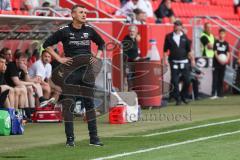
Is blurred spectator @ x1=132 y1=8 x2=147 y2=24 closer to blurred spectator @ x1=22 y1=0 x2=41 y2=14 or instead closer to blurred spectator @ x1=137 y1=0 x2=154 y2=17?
blurred spectator @ x1=137 y1=0 x2=154 y2=17

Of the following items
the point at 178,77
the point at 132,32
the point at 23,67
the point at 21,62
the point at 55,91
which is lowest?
the point at 55,91

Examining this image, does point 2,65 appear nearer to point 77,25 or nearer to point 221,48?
point 77,25

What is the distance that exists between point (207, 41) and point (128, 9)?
250cm

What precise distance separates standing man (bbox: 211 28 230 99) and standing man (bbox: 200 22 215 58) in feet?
0.71

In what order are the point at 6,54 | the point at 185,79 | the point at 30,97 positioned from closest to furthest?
the point at 6,54
the point at 30,97
the point at 185,79

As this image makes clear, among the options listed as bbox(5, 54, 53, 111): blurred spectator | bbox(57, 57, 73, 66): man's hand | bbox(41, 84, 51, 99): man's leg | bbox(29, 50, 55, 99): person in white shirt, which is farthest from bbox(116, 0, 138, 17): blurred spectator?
bbox(57, 57, 73, 66): man's hand

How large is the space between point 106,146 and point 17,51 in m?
6.52

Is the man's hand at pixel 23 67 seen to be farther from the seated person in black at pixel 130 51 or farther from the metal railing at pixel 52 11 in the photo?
the seated person in black at pixel 130 51

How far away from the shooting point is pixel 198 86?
24625 mm

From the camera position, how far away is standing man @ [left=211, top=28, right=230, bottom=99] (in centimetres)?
2488

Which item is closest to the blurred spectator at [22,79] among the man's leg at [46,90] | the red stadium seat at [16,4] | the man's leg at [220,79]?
the man's leg at [46,90]

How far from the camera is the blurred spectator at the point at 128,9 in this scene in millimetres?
23984

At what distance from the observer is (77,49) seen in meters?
13.1

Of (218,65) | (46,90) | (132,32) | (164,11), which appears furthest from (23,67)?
(164,11)
